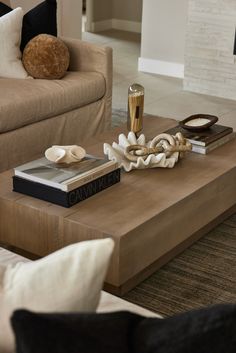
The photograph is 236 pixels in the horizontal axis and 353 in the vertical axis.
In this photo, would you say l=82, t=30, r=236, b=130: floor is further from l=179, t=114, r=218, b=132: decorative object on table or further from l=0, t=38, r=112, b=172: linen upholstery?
l=179, t=114, r=218, b=132: decorative object on table

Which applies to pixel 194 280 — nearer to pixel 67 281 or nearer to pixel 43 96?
pixel 43 96

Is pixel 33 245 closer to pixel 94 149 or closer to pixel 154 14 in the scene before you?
pixel 94 149

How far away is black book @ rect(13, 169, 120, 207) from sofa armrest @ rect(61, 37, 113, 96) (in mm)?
1588

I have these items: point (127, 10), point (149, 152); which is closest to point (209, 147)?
point (149, 152)

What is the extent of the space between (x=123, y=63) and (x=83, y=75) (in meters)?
2.60

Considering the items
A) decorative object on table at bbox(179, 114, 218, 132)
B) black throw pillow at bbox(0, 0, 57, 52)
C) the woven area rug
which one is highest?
black throw pillow at bbox(0, 0, 57, 52)

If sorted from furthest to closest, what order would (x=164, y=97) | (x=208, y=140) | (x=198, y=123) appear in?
1. (x=164, y=97)
2. (x=198, y=123)
3. (x=208, y=140)

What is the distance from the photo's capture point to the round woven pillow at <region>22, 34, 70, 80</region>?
12.4 feet

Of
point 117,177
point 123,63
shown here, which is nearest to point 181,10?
point 123,63

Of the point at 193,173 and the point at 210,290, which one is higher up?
the point at 193,173

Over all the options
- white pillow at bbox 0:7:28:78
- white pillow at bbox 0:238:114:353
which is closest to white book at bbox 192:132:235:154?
white pillow at bbox 0:7:28:78

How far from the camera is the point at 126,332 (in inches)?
36.7

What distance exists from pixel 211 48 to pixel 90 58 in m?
1.70

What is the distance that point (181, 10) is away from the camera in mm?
5801
